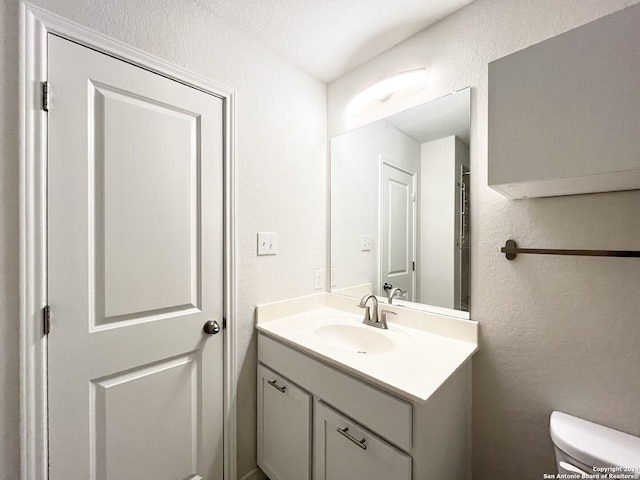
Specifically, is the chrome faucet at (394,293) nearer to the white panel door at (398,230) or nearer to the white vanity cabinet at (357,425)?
the white panel door at (398,230)

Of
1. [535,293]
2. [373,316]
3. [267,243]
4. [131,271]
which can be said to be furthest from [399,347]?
[131,271]

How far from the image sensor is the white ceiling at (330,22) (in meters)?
1.21

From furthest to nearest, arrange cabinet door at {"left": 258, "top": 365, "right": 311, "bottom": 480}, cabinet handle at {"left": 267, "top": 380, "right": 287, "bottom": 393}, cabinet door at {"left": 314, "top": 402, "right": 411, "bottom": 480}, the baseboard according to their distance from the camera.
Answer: the baseboard < cabinet handle at {"left": 267, "top": 380, "right": 287, "bottom": 393} < cabinet door at {"left": 258, "top": 365, "right": 311, "bottom": 480} < cabinet door at {"left": 314, "top": 402, "right": 411, "bottom": 480}

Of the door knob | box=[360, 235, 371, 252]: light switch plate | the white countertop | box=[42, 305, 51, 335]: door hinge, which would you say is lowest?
the white countertop

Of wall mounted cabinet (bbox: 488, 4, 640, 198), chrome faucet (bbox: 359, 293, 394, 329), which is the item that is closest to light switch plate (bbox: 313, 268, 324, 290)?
chrome faucet (bbox: 359, 293, 394, 329)

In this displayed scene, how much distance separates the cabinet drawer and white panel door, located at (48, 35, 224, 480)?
34 cm

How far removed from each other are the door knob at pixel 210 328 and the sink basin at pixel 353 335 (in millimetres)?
443

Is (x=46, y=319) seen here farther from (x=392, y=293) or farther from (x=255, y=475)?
(x=392, y=293)

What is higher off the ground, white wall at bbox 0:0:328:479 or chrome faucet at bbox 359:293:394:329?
white wall at bbox 0:0:328:479

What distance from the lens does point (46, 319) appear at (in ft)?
2.89

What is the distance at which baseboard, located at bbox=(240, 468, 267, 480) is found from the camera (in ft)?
4.58

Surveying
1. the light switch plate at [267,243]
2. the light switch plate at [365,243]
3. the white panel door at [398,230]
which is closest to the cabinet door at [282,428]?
the light switch plate at [267,243]

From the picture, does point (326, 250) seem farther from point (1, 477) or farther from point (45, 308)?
point (1, 477)

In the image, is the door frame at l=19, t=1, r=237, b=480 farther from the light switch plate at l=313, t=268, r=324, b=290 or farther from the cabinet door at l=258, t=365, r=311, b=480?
the light switch plate at l=313, t=268, r=324, b=290
